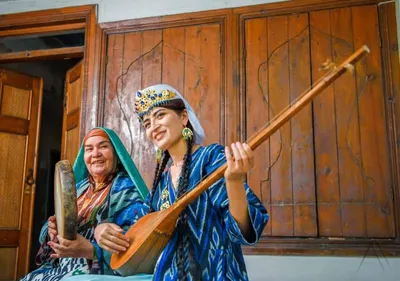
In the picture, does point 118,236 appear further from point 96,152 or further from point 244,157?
point 96,152

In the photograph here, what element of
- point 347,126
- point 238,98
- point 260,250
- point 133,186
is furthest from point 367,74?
point 133,186

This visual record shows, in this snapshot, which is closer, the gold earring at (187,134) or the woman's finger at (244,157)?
the woman's finger at (244,157)

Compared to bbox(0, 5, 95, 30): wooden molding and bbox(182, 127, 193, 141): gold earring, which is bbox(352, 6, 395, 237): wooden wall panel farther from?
bbox(0, 5, 95, 30): wooden molding

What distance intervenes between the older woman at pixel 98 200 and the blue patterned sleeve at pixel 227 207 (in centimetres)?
45

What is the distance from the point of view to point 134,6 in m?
4.07

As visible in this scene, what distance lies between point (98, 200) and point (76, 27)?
256 cm

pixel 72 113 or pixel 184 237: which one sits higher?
pixel 72 113

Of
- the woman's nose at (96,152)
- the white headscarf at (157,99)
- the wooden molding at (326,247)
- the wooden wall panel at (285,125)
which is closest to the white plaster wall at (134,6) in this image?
the wooden wall panel at (285,125)

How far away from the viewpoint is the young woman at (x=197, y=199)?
1415 mm

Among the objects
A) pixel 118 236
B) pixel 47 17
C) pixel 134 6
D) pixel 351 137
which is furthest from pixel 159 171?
pixel 47 17

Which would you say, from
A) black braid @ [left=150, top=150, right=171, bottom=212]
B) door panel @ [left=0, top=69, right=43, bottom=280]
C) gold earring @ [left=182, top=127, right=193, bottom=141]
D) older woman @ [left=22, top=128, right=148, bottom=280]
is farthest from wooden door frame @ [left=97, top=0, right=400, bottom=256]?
gold earring @ [left=182, top=127, right=193, bottom=141]

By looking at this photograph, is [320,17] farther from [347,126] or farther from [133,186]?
[133,186]

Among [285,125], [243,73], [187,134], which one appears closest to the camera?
[187,134]

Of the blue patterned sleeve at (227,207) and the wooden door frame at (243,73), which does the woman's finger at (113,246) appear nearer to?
the blue patterned sleeve at (227,207)
